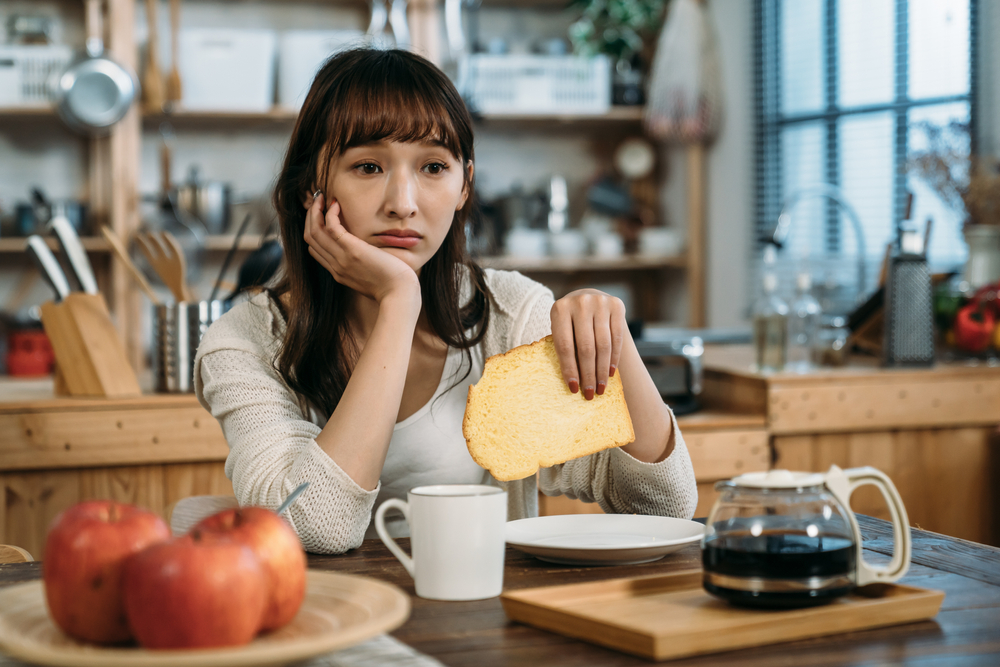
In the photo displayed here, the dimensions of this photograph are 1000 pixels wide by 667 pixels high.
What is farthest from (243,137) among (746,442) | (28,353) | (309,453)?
(309,453)

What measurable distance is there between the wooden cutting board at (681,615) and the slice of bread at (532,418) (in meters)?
0.28

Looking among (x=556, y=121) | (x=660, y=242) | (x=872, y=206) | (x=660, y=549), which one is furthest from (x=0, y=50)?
(x=660, y=549)

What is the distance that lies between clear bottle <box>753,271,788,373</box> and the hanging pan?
226 cm

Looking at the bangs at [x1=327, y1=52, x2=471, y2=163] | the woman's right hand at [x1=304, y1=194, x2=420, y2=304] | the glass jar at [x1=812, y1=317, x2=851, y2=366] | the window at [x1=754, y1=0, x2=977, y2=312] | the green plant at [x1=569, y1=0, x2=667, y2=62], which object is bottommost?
the glass jar at [x1=812, y1=317, x2=851, y2=366]

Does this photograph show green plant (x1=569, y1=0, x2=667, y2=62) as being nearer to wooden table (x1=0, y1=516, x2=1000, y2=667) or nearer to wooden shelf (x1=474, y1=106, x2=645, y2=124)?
wooden shelf (x1=474, y1=106, x2=645, y2=124)

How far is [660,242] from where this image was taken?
398cm

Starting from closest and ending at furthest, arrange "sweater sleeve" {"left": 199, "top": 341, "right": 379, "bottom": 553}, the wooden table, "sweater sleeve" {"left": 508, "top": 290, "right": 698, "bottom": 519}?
1. the wooden table
2. "sweater sleeve" {"left": 199, "top": 341, "right": 379, "bottom": 553}
3. "sweater sleeve" {"left": 508, "top": 290, "right": 698, "bottom": 519}

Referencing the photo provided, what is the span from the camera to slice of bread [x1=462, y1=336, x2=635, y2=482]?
1.11 meters

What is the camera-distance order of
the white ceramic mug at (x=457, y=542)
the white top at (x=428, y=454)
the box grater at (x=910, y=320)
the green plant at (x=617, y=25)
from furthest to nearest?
the green plant at (x=617, y=25) → the box grater at (x=910, y=320) → the white top at (x=428, y=454) → the white ceramic mug at (x=457, y=542)

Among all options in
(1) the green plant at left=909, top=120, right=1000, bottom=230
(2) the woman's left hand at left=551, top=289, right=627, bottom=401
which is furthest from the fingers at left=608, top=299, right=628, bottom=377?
(1) the green plant at left=909, top=120, right=1000, bottom=230

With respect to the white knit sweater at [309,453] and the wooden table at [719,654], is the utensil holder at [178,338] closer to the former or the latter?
the white knit sweater at [309,453]

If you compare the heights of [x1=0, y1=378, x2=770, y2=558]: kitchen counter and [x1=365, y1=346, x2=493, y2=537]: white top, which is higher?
[x1=365, y1=346, x2=493, y2=537]: white top

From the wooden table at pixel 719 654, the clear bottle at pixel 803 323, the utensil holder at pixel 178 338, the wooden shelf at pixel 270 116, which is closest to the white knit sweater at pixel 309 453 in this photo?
the wooden table at pixel 719 654

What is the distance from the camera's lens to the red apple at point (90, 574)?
0.61 m
